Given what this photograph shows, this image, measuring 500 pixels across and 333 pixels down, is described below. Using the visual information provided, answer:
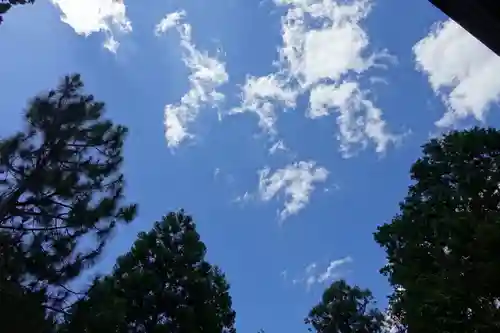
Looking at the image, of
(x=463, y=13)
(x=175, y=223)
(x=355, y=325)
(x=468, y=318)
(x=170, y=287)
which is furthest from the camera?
(x=355, y=325)

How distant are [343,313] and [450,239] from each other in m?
10.1

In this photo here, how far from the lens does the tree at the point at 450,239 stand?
13422 mm

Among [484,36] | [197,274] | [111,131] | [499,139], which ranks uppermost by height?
[499,139]

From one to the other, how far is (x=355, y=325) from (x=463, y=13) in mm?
22261

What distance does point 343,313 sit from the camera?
913 inches

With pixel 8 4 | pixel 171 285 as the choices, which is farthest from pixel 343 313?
pixel 8 4

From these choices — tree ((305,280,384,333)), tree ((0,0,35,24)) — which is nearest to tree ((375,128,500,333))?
tree ((305,280,384,333))

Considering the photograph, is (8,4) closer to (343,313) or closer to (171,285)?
(171,285)

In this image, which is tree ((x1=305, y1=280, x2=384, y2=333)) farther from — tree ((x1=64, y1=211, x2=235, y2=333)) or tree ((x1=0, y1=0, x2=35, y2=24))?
tree ((x1=0, y1=0, x2=35, y2=24))

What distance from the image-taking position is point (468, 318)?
44.4ft

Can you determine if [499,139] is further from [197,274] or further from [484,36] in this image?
[484,36]

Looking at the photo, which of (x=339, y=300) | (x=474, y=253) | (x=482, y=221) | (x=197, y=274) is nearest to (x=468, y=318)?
(x=474, y=253)

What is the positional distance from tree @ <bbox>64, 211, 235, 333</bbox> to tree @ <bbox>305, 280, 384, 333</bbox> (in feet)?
19.3

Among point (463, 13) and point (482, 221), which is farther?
point (482, 221)
